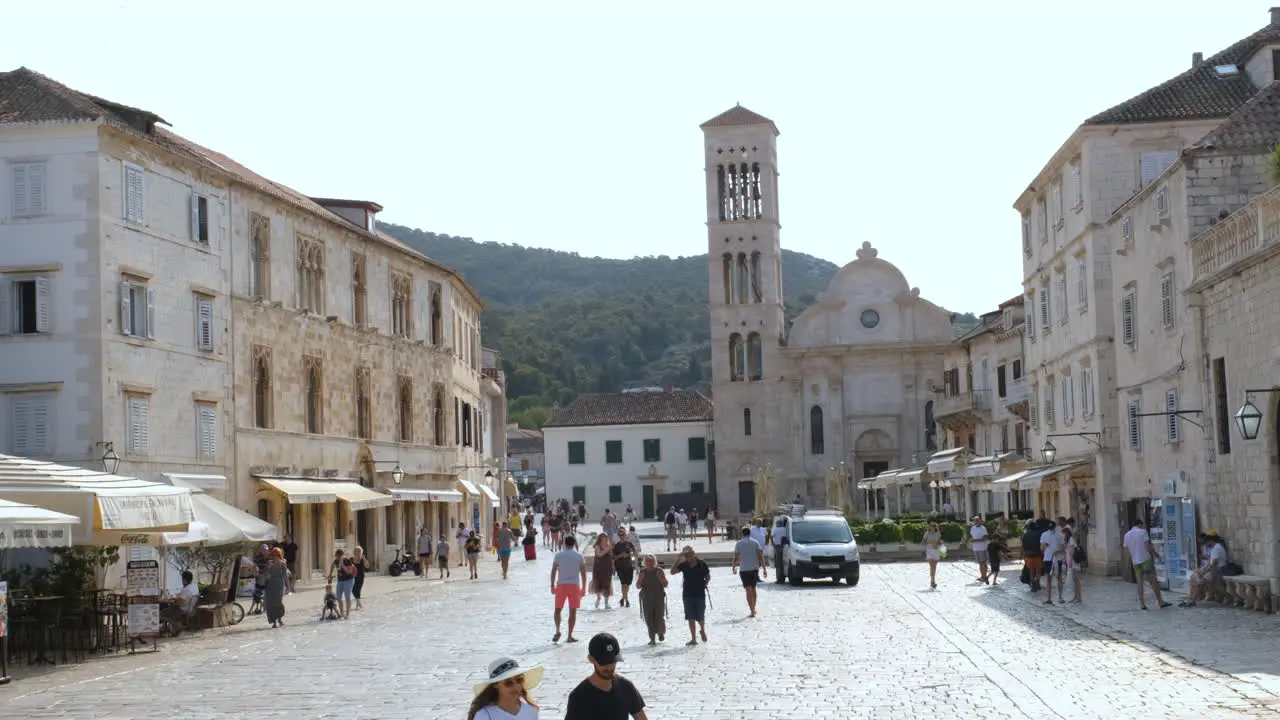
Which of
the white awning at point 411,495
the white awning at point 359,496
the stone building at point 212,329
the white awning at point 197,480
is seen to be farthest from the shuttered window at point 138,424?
the white awning at point 411,495

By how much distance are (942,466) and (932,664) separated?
38668 millimetres

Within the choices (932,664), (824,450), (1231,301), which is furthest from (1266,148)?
(824,450)

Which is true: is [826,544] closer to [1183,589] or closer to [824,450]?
[1183,589]

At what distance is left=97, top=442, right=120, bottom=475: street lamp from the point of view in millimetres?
30438

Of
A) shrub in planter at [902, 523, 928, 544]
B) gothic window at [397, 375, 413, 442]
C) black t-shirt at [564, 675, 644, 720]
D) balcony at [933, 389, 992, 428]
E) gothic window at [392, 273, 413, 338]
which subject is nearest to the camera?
black t-shirt at [564, 675, 644, 720]

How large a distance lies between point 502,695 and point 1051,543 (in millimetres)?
23484

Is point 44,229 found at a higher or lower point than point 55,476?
higher

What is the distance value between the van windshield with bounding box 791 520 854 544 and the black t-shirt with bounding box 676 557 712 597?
14.8 metres

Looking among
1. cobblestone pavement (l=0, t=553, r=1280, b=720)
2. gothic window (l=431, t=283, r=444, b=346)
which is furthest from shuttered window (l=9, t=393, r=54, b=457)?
gothic window (l=431, t=283, r=444, b=346)

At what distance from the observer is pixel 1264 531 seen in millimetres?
24625

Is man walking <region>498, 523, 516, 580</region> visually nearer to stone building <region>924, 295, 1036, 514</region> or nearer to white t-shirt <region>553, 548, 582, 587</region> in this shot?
stone building <region>924, 295, 1036, 514</region>

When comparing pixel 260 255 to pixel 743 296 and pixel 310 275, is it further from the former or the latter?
pixel 743 296

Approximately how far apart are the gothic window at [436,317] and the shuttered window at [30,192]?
71.7ft

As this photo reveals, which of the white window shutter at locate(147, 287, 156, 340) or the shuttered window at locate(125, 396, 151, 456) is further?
the white window shutter at locate(147, 287, 156, 340)
